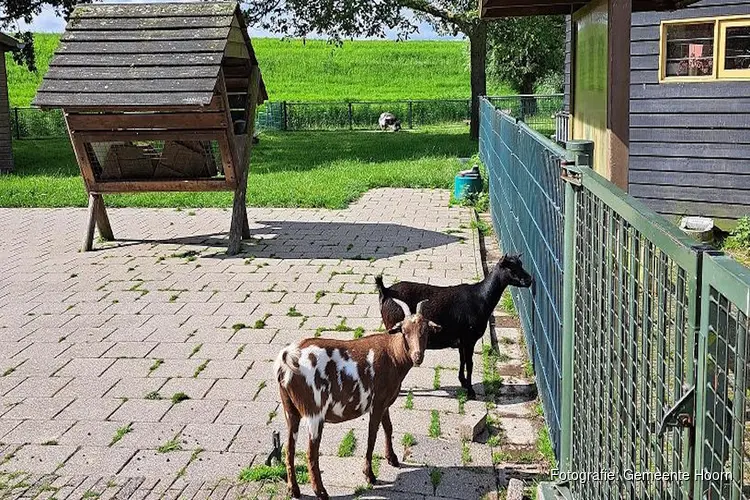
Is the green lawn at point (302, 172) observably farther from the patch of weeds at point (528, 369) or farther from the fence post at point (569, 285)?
the fence post at point (569, 285)

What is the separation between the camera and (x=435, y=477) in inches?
177

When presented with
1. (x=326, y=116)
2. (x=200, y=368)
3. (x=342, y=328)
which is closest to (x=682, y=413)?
(x=200, y=368)

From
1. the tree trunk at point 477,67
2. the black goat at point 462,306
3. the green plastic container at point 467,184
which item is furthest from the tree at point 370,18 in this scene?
the black goat at point 462,306

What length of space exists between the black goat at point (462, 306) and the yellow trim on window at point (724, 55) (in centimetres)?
703

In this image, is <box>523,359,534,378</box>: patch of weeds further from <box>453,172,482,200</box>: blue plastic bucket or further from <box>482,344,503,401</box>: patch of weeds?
<box>453,172,482,200</box>: blue plastic bucket

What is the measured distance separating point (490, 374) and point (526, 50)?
119ft

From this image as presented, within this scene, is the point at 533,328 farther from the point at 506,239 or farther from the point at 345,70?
the point at 345,70

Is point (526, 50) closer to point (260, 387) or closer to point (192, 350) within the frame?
point (192, 350)

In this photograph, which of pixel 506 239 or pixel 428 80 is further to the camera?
pixel 428 80

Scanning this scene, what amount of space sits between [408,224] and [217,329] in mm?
5578

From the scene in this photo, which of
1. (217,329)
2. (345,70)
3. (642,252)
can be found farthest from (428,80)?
(642,252)

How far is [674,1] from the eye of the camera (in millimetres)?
6500

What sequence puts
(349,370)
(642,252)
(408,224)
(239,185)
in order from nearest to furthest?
(642,252) → (349,370) → (239,185) → (408,224)

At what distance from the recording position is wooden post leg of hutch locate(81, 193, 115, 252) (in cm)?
1113
